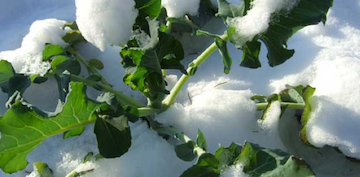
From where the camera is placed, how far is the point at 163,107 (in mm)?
1332

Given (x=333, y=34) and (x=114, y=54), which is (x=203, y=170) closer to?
(x=114, y=54)

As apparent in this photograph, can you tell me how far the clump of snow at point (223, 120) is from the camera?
127 cm

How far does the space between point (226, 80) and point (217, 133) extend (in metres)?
0.24

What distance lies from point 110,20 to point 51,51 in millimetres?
272

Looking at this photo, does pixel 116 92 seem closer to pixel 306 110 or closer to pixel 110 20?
pixel 110 20

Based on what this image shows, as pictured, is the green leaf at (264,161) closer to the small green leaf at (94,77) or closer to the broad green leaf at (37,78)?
the small green leaf at (94,77)

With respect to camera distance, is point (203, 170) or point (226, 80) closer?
point (203, 170)

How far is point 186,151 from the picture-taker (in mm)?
1127

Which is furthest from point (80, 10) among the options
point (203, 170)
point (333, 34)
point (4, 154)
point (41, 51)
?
point (333, 34)

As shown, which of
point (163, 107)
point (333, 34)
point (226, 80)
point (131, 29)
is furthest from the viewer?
point (333, 34)

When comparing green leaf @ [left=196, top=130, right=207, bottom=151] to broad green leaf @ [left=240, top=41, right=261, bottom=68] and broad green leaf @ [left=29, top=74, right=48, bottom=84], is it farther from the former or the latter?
broad green leaf @ [left=29, top=74, right=48, bottom=84]

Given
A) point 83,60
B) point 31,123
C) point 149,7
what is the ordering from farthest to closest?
point 83,60, point 149,7, point 31,123

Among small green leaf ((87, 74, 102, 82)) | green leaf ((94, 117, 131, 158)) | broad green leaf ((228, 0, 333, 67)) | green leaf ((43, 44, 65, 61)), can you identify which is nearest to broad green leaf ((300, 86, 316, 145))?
broad green leaf ((228, 0, 333, 67))

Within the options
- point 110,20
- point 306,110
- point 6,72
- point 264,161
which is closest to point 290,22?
point 306,110
